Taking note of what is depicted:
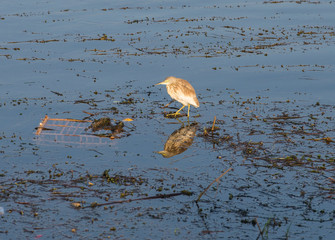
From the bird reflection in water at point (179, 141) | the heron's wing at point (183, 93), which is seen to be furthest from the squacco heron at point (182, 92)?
the bird reflection in water at point (179, 141)

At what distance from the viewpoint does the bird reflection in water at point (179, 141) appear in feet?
38.3

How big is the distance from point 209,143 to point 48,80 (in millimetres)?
7786

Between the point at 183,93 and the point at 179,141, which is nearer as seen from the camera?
the point at 179,141

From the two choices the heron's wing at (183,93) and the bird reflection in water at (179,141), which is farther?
the heron's wing at (183,93)

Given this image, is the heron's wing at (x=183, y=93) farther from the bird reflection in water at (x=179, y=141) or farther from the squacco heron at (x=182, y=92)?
the bird reflection in water at (x=179, y=141)

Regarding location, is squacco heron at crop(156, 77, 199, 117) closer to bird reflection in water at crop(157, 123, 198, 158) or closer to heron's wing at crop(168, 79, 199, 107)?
heron's wing at crop(168, 79, 199, 107)

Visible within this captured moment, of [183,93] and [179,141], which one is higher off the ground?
[183,93]

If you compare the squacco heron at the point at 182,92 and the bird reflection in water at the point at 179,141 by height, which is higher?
the squacco heron at the point at 182,92

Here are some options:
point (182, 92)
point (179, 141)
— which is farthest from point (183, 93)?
point (179, 141)

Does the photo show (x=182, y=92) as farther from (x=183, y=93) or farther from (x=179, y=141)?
(x=179, y=141)

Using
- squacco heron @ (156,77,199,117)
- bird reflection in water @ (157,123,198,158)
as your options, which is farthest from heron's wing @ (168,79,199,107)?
bird reflection in water @ (157,123,198,158)

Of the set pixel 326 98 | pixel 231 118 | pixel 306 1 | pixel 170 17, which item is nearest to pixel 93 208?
pixel 231 118

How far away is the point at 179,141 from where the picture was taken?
1241cm

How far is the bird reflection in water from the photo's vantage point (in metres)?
11.7
